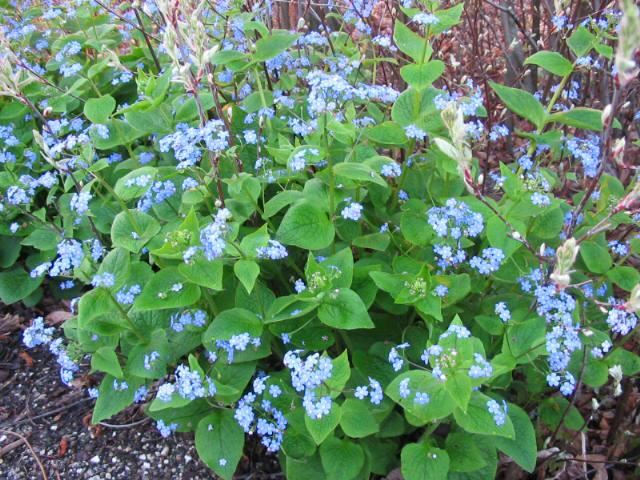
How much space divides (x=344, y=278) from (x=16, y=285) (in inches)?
85.7

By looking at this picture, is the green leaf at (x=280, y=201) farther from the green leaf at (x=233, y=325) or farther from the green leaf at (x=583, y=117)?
the green leaf at (x=583, y=117)

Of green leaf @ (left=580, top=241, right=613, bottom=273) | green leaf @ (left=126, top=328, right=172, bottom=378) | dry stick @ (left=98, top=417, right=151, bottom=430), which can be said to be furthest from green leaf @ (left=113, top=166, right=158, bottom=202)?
green leaf @ (left=580, top=241, right=613, bottom=273)

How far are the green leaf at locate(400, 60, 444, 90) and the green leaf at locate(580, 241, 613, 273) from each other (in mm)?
910

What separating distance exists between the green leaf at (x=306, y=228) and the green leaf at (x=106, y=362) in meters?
0.80

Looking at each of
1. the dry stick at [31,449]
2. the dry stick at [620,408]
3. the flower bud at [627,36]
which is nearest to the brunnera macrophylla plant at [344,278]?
the dry stick at [620,408]

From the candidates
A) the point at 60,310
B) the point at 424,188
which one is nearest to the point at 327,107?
the point at 424,188

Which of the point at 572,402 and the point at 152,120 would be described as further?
the point at 152,120

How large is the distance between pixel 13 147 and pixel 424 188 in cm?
235

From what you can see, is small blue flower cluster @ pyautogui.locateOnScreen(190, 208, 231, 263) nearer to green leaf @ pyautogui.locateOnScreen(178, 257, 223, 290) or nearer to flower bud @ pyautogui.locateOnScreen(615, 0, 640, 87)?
green leaf @ pyautogui.locateOnScreen(178, 257, 223, 290)

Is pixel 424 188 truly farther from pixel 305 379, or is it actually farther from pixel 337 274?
pixel 305 379

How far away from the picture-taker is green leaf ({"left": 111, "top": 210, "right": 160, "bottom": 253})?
2451 mm

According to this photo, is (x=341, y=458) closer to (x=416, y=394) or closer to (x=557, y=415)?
(x=416, y=394)

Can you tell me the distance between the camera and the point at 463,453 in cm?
231

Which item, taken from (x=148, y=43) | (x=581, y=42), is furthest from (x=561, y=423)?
(x=148, y=43)
